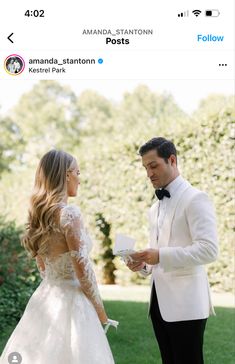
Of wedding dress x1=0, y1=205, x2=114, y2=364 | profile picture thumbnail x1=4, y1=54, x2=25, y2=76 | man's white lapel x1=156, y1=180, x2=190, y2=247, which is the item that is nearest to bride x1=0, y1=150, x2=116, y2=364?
wedding dress x1=0, y1=205, x2=114, y2=364

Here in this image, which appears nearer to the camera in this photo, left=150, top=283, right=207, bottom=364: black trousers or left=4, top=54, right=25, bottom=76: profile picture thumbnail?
left=150, top=283, right=207, bottom=364: black trousers

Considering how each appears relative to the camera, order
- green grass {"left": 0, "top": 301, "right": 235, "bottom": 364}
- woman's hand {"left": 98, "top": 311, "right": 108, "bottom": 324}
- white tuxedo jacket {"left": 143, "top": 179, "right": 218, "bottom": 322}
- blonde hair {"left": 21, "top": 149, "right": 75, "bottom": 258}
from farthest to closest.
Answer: green grass {"left": 0, "top": 301, "right": 235, "bottom": 364} → woman's hand {"left": 98, "top": 311, "right": 108, "bottom": 324} → blonde hair {"left": 21, "top": 149, "right": 75, "bottom": 258} → white tuxedo jacket {"left": 143, "top": 179, "right": 218, "bottom": 322}

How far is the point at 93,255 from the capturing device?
10.6 meters

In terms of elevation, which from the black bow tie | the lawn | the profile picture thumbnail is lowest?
the lawn

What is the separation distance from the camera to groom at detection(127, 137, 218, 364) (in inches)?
123

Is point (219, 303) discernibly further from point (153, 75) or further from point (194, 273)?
point (194, 273)

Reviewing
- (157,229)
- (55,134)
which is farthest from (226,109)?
(55,134)

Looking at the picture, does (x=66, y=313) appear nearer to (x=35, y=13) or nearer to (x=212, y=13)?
(x=35, y=13)

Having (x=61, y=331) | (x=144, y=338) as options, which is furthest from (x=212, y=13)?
(x=144, y=338)

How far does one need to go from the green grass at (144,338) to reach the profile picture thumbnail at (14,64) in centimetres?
256

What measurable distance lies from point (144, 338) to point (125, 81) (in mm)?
2649

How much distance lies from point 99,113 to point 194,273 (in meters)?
28.8

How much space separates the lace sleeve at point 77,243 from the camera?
318 centimetres

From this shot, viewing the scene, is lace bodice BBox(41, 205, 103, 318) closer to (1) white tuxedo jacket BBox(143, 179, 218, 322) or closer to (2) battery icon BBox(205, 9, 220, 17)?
(1) white tuxedo jacket BBox(143, 179, 218, 322)
